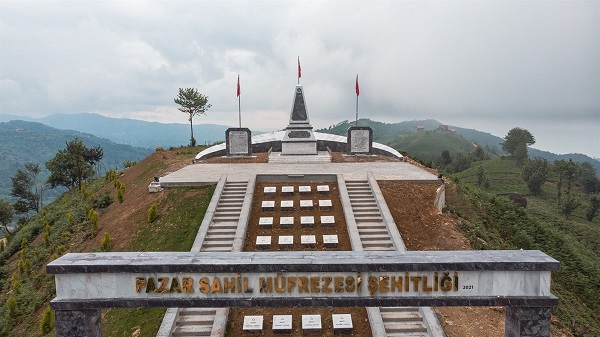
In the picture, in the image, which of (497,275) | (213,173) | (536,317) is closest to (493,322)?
(536,317)

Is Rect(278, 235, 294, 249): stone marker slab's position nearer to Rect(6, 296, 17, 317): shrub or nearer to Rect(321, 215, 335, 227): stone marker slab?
Rect(321, 215, 335, 227): stone marker slab

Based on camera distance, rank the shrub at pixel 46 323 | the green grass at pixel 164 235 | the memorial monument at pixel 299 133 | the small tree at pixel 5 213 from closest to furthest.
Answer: the green grass at pixel 164 235
the shrub at pixel 46 323
the memorial monument at pixel 299 133
the small tree at pixel 5 213

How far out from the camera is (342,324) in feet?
38.4

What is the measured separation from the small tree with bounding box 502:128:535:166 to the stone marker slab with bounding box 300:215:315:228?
75.4 m

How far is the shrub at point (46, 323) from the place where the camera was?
13889 millimetres

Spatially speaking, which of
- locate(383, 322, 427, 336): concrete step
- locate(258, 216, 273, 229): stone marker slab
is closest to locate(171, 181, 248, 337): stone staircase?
locate(258, 216, 273, 229): stone marker slab

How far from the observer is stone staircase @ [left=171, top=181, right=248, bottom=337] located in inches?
475

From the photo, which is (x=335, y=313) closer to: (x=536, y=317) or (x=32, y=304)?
(x=536, y=317)

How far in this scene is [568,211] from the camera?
4416cm

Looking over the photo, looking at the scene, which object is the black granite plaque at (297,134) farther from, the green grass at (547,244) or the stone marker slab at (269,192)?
the green grass at (547,244)

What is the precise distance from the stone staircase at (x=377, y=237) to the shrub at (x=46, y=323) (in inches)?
501

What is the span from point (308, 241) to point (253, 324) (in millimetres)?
4889

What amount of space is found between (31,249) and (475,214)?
27.1 m

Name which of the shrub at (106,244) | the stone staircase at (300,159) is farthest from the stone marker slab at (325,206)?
the stone staircase at (300,159)
